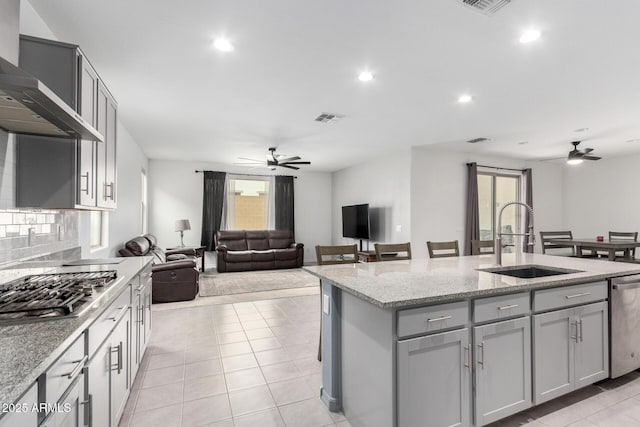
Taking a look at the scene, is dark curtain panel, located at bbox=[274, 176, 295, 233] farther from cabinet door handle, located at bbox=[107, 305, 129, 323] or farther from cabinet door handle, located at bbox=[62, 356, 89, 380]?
cabinet door handle, located at bbox=[62, 356, 89, 380]

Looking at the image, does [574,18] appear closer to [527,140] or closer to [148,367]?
[527,140]

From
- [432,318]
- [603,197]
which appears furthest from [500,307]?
[603,197]

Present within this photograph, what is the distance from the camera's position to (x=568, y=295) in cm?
217

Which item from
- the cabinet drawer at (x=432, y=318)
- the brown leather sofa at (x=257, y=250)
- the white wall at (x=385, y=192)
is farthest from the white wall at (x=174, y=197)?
the cabinet drawer at (x=432, y=318)

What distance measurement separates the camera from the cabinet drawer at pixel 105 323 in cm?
142

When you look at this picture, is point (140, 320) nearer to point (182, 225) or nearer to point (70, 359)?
point (70, 359)

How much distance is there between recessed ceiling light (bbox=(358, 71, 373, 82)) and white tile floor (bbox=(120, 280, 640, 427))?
9.01ft

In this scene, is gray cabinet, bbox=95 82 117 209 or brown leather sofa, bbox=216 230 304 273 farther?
brown leather sofa, bbox=216 230 304 273

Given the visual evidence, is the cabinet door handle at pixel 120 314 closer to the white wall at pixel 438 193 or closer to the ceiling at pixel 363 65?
the ceiling at pixel 363 65

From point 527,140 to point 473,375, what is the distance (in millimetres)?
5207

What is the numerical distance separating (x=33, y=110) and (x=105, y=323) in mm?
1089

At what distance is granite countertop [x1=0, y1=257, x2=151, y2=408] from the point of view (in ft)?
2.75

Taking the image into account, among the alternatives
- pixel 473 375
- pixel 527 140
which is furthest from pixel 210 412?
pixel 527 140

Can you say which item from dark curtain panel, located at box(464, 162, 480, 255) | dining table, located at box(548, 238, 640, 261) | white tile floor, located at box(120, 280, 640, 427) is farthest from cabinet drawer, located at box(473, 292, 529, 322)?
dark curtain panel, located at box(464, 162, 480, 255)
